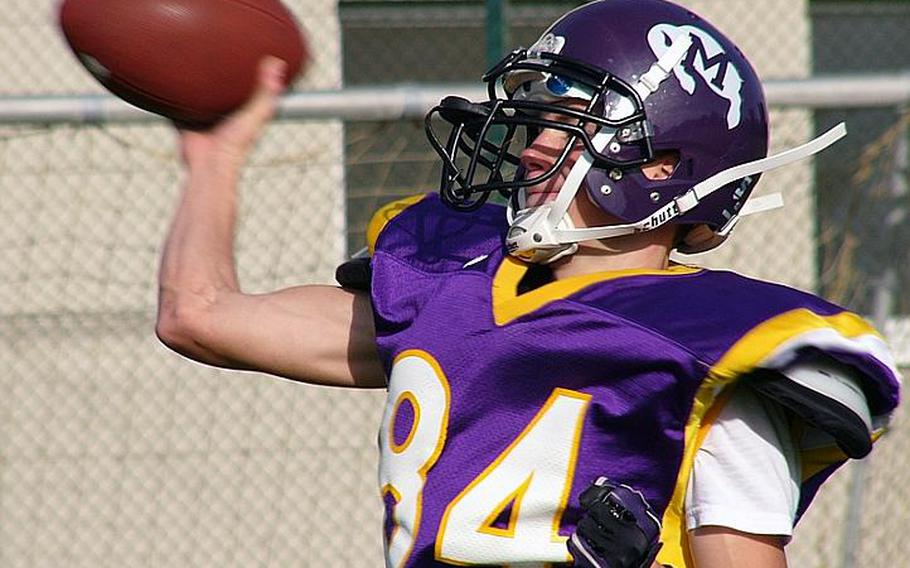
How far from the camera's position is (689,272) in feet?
5.97

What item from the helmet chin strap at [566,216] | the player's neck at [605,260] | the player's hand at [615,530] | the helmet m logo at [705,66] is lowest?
the player's hand at [615,530]

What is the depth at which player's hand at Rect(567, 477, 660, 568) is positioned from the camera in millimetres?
1599

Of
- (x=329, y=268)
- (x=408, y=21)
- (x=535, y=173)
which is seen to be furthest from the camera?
(x=408, y=21)

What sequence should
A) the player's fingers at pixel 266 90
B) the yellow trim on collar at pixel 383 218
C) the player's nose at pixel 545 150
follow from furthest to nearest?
the yellow trim on collar at pixel 383 218
the player's fingers at pixel 266 90
the player's nose at pixel 545 150

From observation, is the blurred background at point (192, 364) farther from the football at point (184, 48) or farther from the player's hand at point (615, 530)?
the player's hand at point (615, 530)

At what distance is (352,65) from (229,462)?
166 centimetres

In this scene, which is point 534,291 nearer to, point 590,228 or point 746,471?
point 590,228

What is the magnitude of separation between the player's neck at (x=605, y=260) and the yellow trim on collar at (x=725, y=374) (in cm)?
30

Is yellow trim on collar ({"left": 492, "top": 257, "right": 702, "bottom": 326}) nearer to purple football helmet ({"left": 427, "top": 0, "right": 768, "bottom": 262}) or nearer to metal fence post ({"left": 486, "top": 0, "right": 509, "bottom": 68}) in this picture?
purple football helmet ({"left": 427, "top": 0, "right": 768, "bottom": 262})

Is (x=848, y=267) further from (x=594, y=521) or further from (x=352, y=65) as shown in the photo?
(x=594, y=521)

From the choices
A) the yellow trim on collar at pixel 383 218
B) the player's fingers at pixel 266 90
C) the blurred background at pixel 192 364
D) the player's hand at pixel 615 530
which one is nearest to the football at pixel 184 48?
the player's fingers at pixel 266 90

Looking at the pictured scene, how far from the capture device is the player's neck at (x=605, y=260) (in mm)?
1922

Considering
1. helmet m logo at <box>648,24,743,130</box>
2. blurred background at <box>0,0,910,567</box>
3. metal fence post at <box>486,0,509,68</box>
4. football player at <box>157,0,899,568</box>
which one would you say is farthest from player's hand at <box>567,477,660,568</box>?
blurred background at <box>0,0,910,567</box>

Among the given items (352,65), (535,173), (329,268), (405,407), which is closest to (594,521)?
(405,407)
